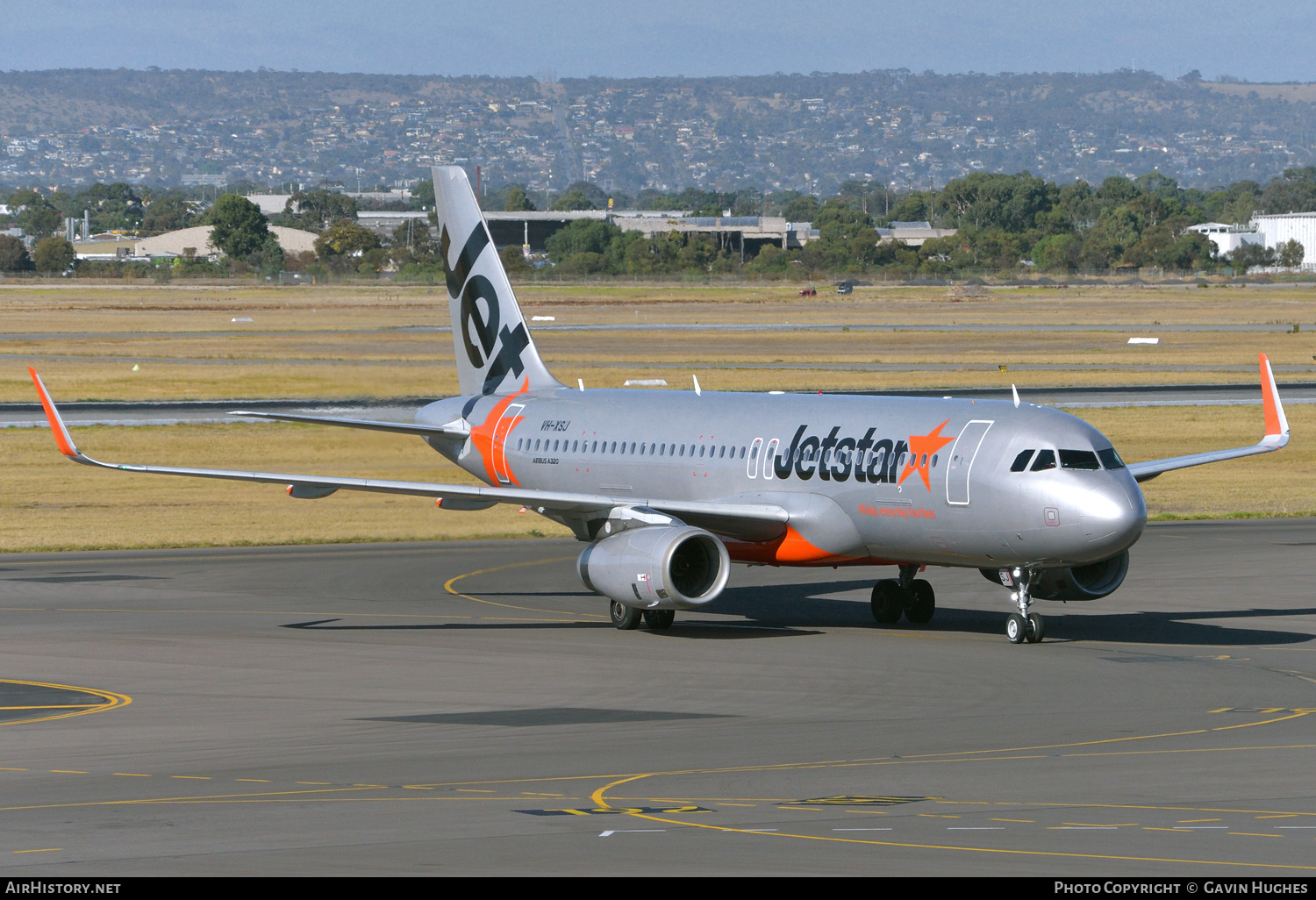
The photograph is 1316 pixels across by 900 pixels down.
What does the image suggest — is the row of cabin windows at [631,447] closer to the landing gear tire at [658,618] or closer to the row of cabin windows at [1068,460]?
the landing gear tire at [658,618]

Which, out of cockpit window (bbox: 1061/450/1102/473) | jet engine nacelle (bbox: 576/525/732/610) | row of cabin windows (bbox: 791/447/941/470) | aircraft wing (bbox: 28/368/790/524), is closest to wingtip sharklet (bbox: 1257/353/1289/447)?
cockpit window (bbox: 1061/450/1102/473)

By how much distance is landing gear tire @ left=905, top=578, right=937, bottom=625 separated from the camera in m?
37.6

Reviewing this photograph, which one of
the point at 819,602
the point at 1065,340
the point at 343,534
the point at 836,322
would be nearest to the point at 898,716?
the point at 819,602

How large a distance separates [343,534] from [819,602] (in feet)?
64.6

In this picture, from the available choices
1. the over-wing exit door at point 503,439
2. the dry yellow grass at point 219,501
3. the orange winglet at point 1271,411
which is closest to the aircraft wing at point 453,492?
the over-wing exit door at point 503,439

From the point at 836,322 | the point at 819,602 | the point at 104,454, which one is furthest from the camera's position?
the point at 836,322

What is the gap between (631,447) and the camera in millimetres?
40188

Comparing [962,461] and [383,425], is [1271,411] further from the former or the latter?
[383,425]

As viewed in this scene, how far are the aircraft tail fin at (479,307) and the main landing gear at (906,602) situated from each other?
39.1ft

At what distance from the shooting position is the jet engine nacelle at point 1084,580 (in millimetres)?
34438

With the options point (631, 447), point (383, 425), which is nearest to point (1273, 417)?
point (631, 447)

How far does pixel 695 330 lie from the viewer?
143625mm

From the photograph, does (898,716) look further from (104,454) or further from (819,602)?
(104,454)

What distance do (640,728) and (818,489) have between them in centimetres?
1167
